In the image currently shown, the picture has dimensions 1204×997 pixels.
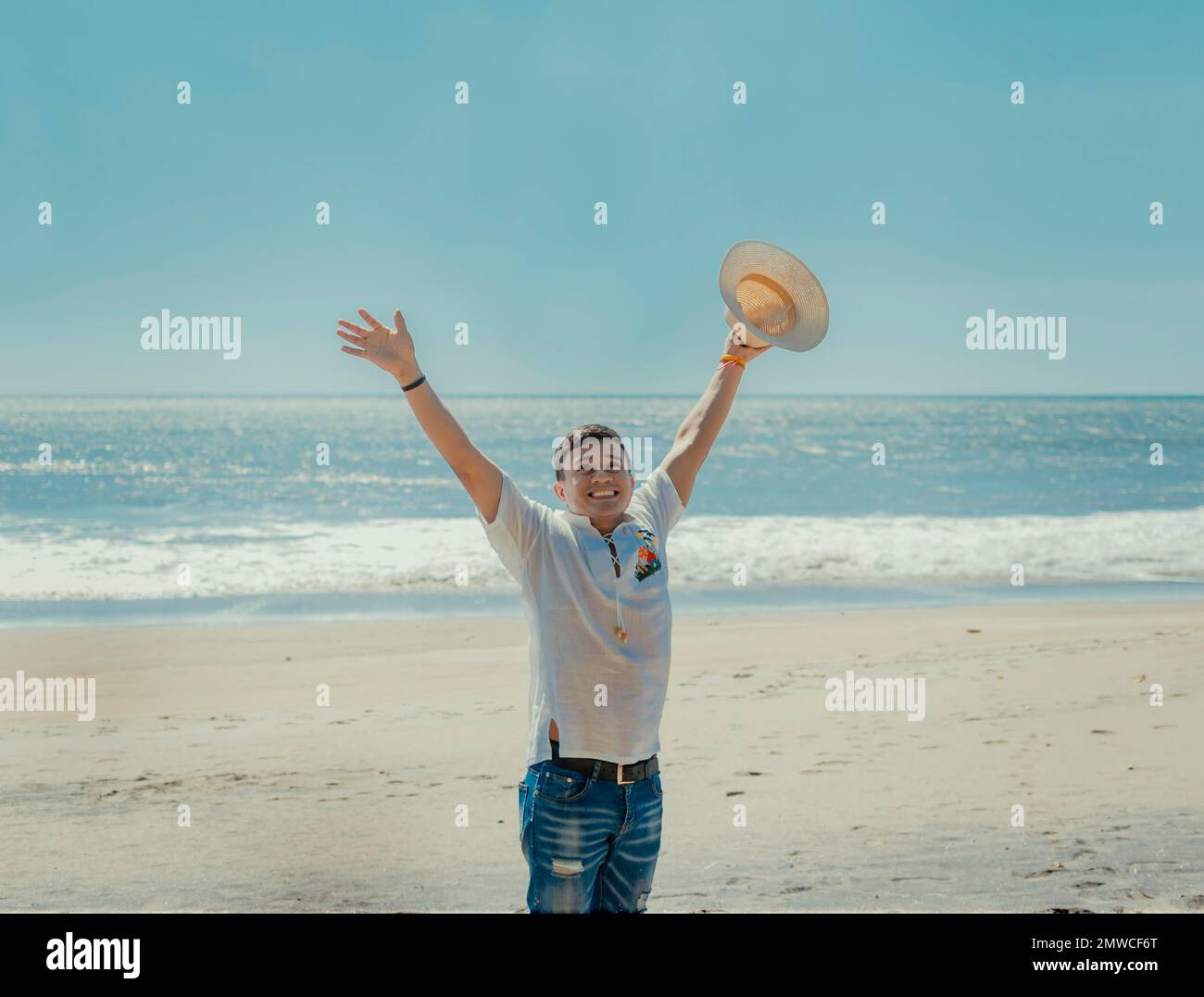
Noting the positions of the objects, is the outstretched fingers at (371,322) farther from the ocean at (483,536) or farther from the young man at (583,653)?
the ocean at (483,536)

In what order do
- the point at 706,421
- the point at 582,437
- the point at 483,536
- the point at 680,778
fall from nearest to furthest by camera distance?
the point at 582,437 → the point at 706,421 → the point at 680,778 → the point at 483,536

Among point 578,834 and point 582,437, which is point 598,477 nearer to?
point 582,437

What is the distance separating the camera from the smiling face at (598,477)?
8.99 feet

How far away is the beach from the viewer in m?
5.00

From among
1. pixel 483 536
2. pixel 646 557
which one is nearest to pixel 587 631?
pixel 646 557

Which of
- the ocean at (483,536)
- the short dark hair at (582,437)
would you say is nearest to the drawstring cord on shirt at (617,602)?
the short dark hair at (582,437)

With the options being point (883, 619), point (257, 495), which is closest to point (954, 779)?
point (883, 619)

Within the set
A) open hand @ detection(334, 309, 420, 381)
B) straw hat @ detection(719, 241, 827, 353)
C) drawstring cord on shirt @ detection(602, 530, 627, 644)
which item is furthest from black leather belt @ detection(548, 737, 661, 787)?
straw hat @ detection(719, 241, 827, 353)

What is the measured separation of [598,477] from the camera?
Answer: 9.00ft

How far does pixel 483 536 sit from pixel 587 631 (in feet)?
54.1

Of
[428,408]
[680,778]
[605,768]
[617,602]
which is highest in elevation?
[428,408]

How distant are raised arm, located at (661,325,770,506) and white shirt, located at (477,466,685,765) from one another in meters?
0.41

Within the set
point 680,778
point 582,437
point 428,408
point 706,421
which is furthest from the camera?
point 680,778

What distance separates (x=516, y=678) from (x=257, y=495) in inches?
795
